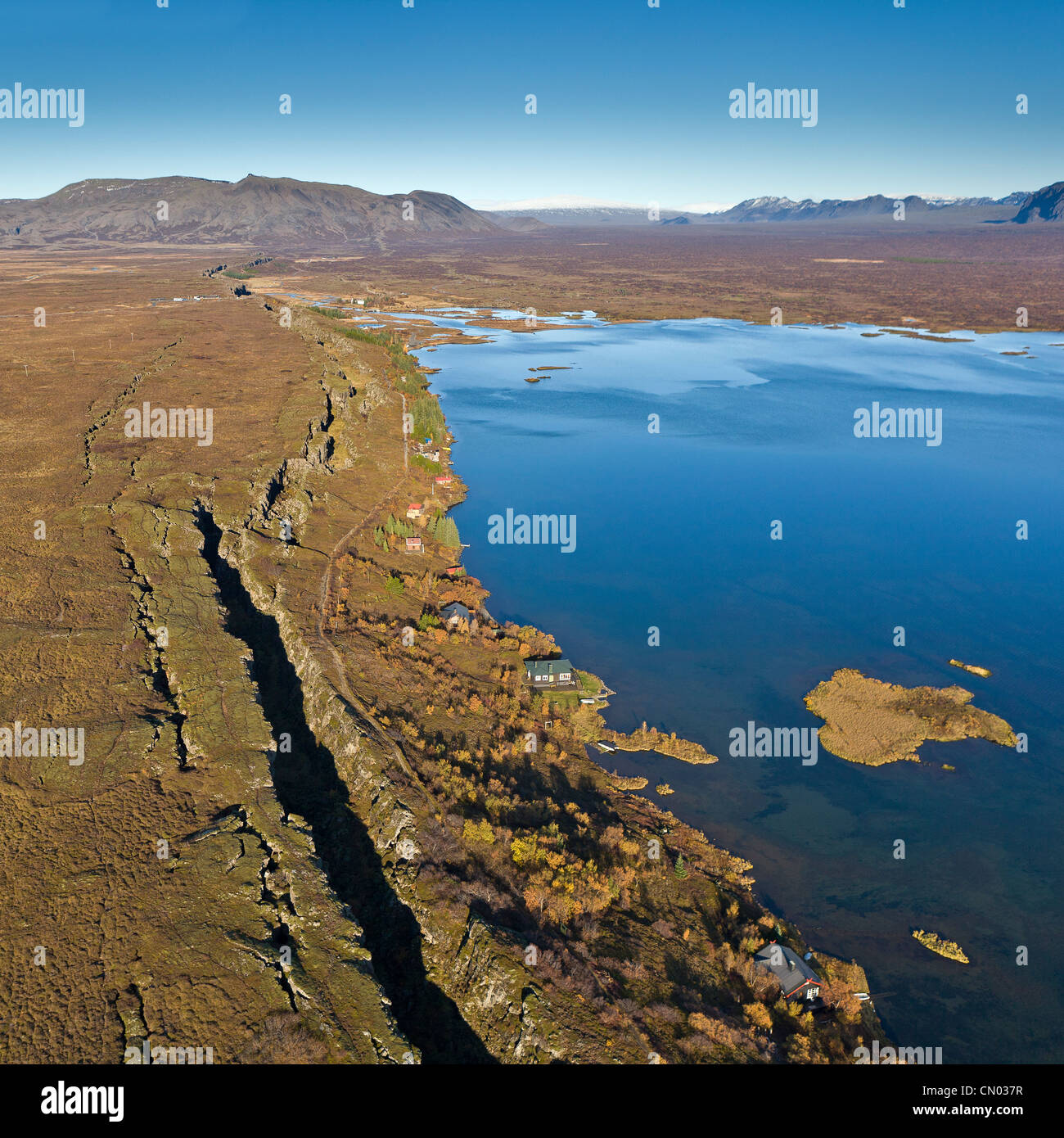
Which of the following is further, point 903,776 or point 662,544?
point 662,544

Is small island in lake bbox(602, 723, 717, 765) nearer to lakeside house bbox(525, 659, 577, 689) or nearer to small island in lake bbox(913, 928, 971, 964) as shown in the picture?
lakeside house bbox(525, 659, 577, 689)

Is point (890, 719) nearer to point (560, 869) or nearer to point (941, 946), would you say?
point (941, 946)

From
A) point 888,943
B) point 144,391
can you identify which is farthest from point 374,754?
point 144,391

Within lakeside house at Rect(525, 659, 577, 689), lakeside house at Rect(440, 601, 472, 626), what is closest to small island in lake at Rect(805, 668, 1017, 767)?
lakeside house at Rect(525, 659, 577, 689)

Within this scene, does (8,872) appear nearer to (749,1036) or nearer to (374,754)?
(374,754)

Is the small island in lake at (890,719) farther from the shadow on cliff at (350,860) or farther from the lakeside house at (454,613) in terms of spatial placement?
the shadow on cliff at (350,860)
